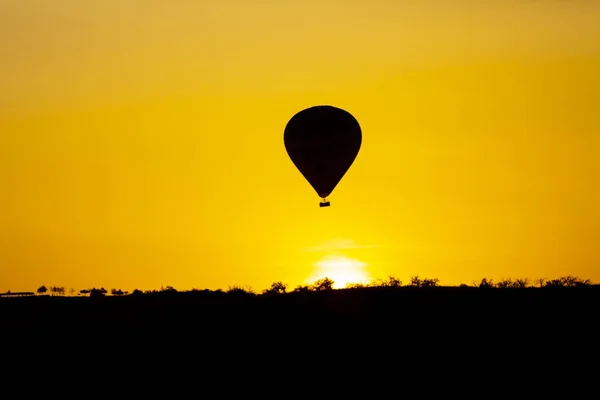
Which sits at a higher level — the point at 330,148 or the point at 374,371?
the point at 330,148

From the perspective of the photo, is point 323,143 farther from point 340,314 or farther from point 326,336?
point 326,336

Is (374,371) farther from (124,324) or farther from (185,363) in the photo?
(124,324)

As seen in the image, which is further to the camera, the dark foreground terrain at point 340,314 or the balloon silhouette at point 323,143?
the balloon silhouette at point 323,143

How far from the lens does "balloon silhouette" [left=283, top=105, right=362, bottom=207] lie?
2574 inches

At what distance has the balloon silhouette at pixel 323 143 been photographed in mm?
65375

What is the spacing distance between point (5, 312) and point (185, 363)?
977 cm

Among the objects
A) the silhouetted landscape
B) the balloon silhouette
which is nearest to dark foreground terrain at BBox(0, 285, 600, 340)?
the silhouetted landscape

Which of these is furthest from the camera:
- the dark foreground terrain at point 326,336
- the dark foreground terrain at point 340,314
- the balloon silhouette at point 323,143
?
the balloon silhouette at point 323,143

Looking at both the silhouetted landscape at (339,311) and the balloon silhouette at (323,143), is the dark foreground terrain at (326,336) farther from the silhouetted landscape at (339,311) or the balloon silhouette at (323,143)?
the balloon silhouette at (323,143)

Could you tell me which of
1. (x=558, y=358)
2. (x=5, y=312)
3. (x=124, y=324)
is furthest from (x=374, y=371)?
(x=5, y=312)

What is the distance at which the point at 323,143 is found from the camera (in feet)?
214

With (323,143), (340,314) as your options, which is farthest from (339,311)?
(323,143)

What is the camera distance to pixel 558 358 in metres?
50.5

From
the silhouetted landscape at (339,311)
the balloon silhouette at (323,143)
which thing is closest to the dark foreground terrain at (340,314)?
the silhouetted landscape at (339,311)
